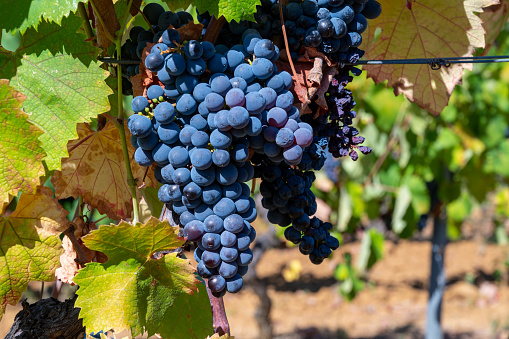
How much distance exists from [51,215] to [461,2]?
3.07ft

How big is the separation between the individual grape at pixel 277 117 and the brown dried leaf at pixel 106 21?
1.14ft

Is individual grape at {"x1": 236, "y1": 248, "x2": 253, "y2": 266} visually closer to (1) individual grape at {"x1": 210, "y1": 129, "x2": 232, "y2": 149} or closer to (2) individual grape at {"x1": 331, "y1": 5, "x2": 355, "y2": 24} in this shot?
(1) individual grape at {"x1": 210, "y1": 129, "x2": 232, "y2": 149}

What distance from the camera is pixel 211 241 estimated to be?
28.7 inches

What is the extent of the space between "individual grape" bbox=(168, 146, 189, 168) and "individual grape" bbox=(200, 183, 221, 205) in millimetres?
53

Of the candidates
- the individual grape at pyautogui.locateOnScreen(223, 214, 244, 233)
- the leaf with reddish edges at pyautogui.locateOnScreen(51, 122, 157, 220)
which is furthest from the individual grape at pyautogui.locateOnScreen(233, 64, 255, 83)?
the leaf with reddish edges at pyautogui.locateOnScreen(51, 122, 157, 220)

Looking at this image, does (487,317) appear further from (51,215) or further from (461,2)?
(51,215)

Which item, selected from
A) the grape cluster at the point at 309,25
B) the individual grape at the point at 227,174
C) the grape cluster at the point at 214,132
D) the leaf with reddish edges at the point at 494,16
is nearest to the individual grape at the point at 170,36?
the grape cluster at the point at 214,132

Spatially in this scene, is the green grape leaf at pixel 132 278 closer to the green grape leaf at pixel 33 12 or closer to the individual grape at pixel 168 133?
the individual grape at pixel 168 133

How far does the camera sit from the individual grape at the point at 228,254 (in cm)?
73

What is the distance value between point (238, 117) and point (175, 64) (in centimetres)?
13

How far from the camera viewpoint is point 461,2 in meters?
1.02

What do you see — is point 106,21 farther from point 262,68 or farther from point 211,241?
point 211,241

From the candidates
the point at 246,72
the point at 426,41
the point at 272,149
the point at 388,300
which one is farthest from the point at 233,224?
the point at 388,300

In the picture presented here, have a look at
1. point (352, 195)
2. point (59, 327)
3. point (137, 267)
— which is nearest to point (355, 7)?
point (137, 267)
